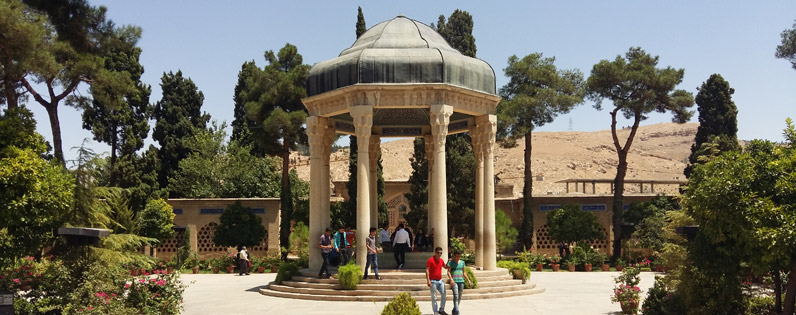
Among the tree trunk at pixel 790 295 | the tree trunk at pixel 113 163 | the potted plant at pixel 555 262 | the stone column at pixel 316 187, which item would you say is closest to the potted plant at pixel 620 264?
the potted plant at pixel 555 262

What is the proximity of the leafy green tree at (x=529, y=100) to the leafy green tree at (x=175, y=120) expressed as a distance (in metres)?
23.1

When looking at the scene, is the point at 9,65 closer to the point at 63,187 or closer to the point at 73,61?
the point at 63,187

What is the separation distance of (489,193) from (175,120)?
35.1 metres

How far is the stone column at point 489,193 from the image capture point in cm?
2105

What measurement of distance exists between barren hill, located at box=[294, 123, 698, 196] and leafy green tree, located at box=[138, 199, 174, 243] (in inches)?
1513

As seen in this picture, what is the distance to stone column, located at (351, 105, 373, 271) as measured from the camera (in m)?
19.6

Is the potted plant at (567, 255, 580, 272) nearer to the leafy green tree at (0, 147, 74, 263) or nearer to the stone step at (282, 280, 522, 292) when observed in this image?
the stone step at (282, 280, 522, 292)

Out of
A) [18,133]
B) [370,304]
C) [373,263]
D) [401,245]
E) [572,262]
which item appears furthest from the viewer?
[572,262]

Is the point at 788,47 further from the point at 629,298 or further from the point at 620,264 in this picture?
the point at 629,298

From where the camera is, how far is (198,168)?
47.8m

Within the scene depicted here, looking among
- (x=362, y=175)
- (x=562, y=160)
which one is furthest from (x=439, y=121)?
(x=562, y=160)

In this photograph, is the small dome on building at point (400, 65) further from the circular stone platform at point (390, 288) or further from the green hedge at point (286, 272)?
the circular stone platform at point (390, 288)

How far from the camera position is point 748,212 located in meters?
11.6

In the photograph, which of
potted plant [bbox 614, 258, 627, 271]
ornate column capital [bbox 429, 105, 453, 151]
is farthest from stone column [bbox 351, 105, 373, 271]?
potted plant [bbox 614, 258, 627, 271]
